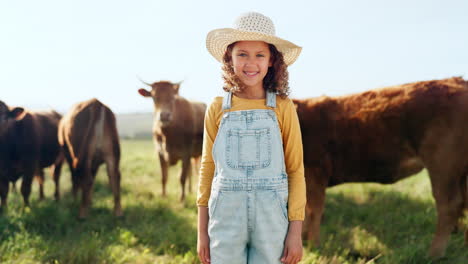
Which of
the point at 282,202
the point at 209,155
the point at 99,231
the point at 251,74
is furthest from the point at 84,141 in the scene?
the point at 282,202

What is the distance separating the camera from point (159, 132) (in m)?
8.02

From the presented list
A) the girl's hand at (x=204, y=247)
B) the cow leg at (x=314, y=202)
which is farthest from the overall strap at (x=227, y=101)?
the cow leg at (x=314, y=202)

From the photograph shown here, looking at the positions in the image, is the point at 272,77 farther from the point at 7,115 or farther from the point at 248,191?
the point at 7,115

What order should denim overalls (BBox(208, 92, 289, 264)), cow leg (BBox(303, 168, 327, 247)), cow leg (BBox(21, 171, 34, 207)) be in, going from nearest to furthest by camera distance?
denim overalls (BBox(208, 92, 289, 264)) → cow leg (BBox(303, 168, 327, 247)) → cow leg (BBox(21, 171, 34, 207))

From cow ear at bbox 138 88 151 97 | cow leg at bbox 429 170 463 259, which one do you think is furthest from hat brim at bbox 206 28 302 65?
cow ear at bbox 138 88 151 97

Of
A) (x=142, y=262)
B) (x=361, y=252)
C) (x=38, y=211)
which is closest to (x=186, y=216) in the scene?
(x=142, y=262)

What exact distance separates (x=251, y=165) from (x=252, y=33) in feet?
2.37

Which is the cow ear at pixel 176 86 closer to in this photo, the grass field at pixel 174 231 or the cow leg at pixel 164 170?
the cow leg at pixel 164 170

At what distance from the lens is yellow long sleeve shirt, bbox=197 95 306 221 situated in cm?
211

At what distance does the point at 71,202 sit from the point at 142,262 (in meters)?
3.10

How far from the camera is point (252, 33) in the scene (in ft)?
6.77

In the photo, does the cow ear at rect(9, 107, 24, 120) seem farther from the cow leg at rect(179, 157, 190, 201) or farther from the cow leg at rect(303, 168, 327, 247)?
the cow leg at rect(303, 168, 327, 247)

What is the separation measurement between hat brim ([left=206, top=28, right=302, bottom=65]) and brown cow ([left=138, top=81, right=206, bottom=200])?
200 inches

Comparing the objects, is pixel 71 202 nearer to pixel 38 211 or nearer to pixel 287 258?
pixel 38 211
